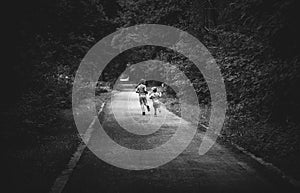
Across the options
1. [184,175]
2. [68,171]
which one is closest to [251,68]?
[184,175]

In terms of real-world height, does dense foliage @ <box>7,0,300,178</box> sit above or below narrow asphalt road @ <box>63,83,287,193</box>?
above

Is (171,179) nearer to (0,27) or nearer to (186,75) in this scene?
(0,27)

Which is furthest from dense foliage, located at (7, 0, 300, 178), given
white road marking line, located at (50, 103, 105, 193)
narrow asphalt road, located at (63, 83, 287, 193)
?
white road marking line, located at (50, 103, 105, 193)

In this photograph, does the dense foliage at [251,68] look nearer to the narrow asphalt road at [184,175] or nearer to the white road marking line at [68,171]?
the narrow asphalt road at [184,175]

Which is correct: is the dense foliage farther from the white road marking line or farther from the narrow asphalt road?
the white road marking line

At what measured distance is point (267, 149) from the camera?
10.2 m

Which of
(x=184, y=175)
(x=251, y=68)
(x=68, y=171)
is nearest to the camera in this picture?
(x=184, y=175)

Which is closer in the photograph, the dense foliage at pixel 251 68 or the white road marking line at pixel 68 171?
the white road marking line at pixel 68 171

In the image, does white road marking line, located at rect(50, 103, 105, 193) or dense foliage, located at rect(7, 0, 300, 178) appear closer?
white road marking line, located at rect(50, 103, 105, 193)

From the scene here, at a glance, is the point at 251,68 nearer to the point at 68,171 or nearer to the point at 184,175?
the point at 184,175

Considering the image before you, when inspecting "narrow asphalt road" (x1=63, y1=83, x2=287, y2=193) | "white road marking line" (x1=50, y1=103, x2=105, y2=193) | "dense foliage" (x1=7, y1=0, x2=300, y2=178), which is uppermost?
"dense foliage" (x1=7, y1=0, x2=300, y2=178)

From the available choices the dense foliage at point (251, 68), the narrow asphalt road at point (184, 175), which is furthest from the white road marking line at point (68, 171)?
the dense foliage at point (251, 68)

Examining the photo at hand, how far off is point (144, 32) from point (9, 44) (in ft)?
102

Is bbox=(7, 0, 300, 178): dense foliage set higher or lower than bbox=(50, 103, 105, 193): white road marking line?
higher
